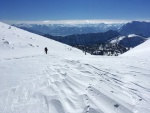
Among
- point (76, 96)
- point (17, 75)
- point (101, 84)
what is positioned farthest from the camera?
point (17, 75)

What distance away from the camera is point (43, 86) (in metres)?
10.4

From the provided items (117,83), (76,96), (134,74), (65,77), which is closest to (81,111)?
(76,96)

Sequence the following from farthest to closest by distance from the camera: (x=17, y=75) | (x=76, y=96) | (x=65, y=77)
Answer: (x=17, y=75) < (x=65, y=77) < (x=76, y=96)

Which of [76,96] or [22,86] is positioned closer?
[76,96]

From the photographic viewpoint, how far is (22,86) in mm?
10617

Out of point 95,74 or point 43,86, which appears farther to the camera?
point 95,74

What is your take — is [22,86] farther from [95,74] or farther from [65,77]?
[95,74]

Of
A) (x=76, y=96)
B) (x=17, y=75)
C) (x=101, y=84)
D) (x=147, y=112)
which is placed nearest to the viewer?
(x=147, y=112)

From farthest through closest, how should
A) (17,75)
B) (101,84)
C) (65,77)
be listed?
(17,75), (65,77), (101,84)

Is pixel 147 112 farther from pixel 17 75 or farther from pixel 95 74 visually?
pixel 17 75

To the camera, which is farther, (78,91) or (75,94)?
(78,91)

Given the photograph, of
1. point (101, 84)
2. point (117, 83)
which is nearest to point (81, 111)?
point (101, 84)

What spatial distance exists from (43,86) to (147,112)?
543 cm

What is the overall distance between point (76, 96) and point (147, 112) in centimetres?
302
